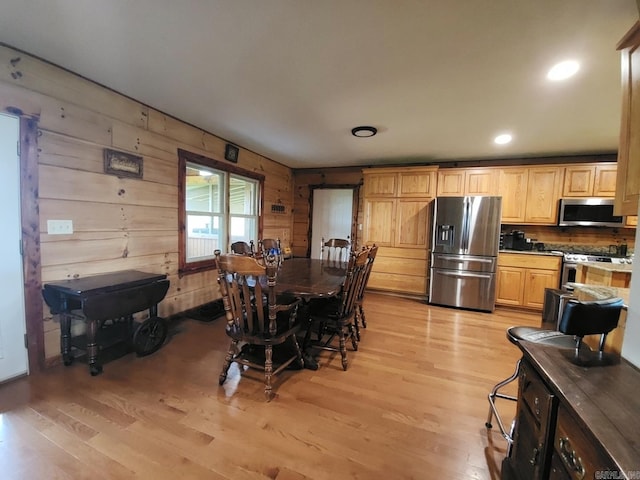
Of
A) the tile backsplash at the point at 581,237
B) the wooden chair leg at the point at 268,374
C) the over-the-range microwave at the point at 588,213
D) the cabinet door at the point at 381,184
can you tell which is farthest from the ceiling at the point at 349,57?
the wooden chair leg at the point at 268,374

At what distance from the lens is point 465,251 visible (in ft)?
14.0

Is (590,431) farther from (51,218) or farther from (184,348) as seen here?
(51,218)

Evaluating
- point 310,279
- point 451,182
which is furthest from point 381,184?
point 310,279

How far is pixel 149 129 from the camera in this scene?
9.75 feet

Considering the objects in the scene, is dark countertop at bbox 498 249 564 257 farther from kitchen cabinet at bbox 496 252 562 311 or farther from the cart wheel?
the cart wheel

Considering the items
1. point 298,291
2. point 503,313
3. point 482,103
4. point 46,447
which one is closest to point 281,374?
point 298,291

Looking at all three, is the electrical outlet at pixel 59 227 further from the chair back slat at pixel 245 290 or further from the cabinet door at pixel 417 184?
the cabinet door at pixel 417 184

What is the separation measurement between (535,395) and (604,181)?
446 centimetres

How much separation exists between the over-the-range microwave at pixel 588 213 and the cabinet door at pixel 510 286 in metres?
0.94

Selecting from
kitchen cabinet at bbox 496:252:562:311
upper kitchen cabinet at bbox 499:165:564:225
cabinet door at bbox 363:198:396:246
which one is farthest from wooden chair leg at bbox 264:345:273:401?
upper kitchen cabinet at bbox 499:165:564:225

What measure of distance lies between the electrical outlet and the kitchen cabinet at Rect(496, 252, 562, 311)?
17.0 ft

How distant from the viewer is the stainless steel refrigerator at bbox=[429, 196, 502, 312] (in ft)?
13.5

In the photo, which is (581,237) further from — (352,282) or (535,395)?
(535,395)

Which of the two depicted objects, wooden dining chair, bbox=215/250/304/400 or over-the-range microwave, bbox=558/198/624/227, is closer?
wooden dining chair, bbox=215/250/304/400
